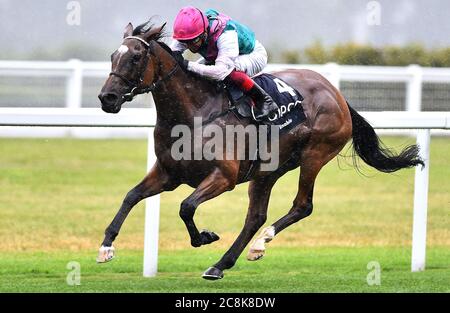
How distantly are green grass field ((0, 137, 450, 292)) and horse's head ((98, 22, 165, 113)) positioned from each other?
1201 millimetres

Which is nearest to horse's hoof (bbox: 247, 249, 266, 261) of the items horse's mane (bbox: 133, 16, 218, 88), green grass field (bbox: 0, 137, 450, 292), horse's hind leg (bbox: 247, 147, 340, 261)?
green grass field (bbox: 0, 137, 450, 292)

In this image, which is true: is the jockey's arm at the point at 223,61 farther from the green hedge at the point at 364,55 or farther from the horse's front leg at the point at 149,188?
the green hedge at the point at 364,55

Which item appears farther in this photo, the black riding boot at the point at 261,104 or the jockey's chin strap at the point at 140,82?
the black riding boot at the point at 261,104

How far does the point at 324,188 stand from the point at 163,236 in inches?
151

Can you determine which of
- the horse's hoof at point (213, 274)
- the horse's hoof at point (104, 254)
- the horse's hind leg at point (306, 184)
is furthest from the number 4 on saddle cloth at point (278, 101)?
the horse's hoof at point (104, 254)

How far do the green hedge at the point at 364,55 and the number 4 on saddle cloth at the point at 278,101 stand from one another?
11.1 metres

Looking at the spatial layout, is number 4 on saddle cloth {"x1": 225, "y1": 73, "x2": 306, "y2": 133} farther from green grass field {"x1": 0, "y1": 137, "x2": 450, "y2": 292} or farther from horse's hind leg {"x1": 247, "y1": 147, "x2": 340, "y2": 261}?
green grass field {"x1": 0, "y1": 137, "x2": 450, "y2": 292}

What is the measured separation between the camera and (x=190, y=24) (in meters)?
6.43

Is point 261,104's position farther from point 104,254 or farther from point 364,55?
point 364,55

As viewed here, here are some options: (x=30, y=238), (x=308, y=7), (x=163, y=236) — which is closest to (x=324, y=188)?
(x=163, y=236)

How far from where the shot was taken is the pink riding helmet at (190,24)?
6422 mm

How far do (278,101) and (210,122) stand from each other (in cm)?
54

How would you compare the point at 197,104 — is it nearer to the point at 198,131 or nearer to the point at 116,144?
the point at 198,131

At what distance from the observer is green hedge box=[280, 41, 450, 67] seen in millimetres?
18250
